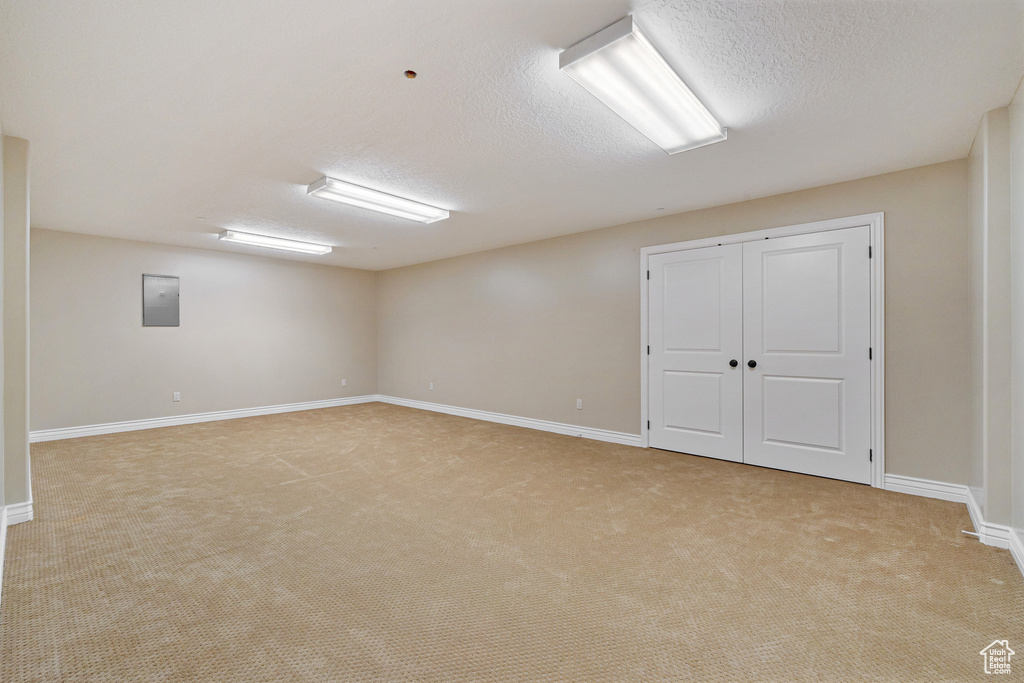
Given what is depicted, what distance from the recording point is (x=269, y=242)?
5.88 meters

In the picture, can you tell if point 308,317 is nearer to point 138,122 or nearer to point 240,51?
point 138,122

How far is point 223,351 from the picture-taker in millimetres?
6668

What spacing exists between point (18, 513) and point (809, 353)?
613 cm

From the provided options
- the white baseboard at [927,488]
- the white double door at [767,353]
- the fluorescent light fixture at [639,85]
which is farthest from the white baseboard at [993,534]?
the fluorescent light fixture at [639,85]

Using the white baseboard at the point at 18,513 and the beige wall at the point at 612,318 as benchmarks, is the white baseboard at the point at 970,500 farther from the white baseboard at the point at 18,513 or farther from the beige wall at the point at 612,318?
the white baseboard at the point at 18,513

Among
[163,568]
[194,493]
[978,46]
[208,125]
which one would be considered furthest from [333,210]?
[978,46]

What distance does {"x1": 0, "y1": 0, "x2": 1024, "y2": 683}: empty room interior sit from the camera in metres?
1.81

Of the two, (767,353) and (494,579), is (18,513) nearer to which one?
(494,579)

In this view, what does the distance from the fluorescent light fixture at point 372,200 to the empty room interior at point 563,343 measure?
0.05 m

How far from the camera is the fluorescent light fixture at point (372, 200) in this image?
3666mm

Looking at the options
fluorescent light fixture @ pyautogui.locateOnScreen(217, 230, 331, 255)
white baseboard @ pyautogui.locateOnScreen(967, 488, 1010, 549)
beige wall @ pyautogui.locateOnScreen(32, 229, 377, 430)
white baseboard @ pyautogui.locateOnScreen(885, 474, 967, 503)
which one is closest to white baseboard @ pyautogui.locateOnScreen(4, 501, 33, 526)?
beige wall @ pyautogui.locateOnScreen(32, 229, 377, 430)
